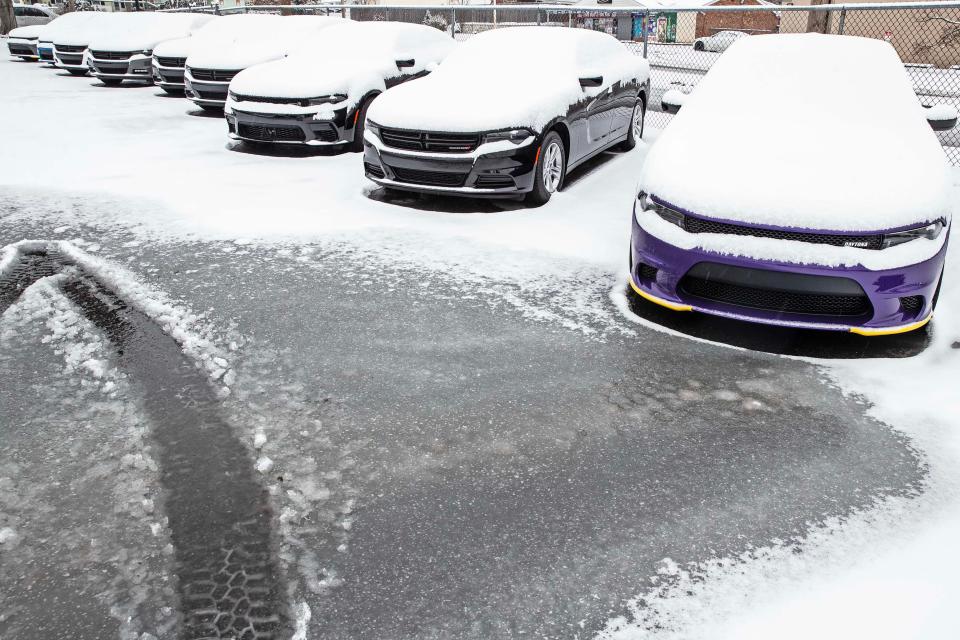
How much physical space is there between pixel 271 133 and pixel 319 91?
2.81 feet

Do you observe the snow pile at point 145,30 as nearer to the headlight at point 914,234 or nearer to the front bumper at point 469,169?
the front bumper at point 469,169

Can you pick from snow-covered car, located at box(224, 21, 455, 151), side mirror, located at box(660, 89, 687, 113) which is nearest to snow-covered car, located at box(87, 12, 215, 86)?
snow-covered car, located at box(224, 21, 455, 151)

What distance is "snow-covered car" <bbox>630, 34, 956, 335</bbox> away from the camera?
381 centimetres

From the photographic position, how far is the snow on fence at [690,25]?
10.4 m

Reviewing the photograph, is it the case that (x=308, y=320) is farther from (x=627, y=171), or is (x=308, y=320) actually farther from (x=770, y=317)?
(x=627, y=171)

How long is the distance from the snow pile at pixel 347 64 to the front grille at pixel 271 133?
24 centimetres

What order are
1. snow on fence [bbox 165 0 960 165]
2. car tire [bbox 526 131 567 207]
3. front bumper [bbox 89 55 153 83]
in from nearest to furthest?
car tire [bbox 526 131 567 207] < snow on fence [bbox 165 0 960 165] < front bumper [bbox 89 55 153 83]

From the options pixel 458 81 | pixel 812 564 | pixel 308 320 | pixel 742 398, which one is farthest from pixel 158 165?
pixel 812 564

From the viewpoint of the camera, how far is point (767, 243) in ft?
12.7

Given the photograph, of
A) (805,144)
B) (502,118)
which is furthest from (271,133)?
(805,144)

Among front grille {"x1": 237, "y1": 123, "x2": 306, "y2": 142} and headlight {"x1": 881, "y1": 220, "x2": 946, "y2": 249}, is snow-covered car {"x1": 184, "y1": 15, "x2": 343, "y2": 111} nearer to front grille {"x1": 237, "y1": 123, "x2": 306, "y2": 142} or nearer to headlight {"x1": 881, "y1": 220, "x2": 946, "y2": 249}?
front grille {"x1": 237, "y1": 123, "x2": 306, "y2": 142}

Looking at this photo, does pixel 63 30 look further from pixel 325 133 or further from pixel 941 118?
pixel 941 118

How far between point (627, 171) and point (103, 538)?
7.05 m

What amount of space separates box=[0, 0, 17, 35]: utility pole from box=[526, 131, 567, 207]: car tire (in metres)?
38.5
